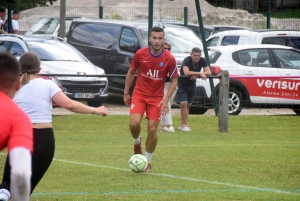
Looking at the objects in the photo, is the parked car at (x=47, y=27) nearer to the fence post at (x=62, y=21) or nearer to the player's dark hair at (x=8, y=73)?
the fence post at (x=62, y=21)

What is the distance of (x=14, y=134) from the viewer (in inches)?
155

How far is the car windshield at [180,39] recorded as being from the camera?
20531 millimetres

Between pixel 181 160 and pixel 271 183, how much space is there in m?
2.31

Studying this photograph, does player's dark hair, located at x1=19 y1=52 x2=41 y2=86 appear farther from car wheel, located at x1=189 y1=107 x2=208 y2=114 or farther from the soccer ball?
car wheel, located at x1=189 y1=107 x2=208 y2=114

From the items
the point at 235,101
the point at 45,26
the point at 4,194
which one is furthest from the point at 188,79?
the point at 45,26

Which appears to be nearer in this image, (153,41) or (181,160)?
(153,41)

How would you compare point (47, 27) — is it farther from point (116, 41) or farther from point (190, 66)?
point (190, 66)

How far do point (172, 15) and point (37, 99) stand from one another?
23837 mm

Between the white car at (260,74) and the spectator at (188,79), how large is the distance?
91.7 inches

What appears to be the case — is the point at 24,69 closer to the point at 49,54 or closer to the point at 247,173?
the point at 247,173

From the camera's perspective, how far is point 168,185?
8906mm

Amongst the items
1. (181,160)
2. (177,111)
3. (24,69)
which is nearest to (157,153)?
Answer: (181,160)

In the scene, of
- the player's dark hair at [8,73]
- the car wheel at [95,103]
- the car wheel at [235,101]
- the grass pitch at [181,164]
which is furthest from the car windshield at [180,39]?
the player's dark hair at [8,73]

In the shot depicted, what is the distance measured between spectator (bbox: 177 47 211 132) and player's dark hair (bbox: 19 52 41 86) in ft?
29.2
